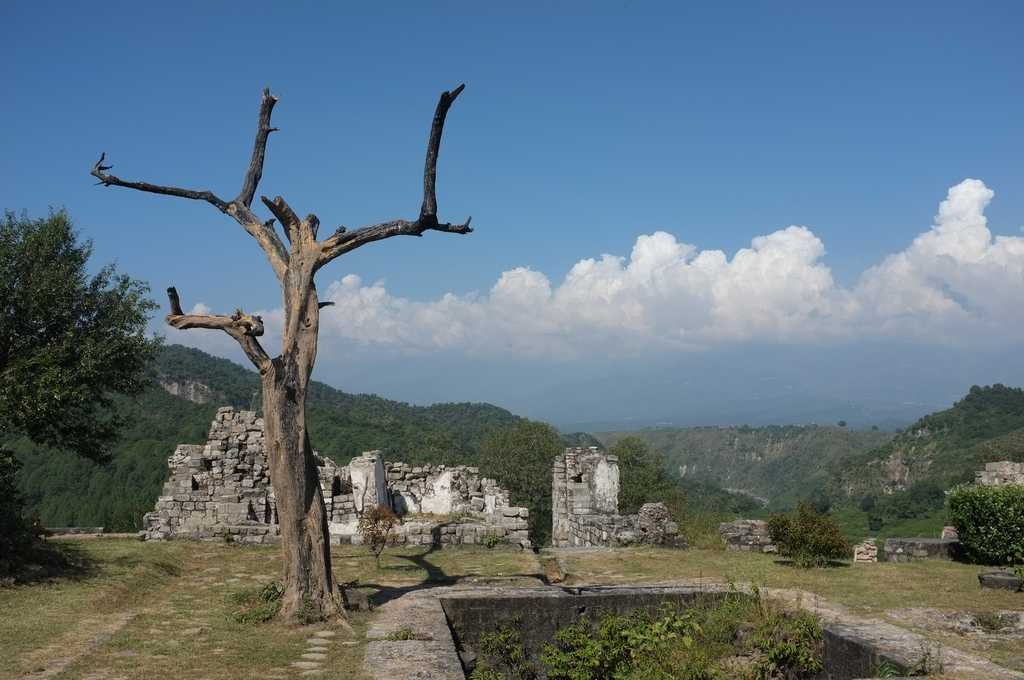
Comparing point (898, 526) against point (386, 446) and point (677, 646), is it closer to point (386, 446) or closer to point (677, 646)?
point (386, 446)

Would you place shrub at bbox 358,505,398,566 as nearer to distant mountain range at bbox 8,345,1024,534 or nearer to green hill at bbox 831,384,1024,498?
distant mountain range at bbox 8,345,1024,534

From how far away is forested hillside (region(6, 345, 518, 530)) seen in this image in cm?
4275

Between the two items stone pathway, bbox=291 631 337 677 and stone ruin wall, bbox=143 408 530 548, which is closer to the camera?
stone pathway, bbox=291 631 337 677

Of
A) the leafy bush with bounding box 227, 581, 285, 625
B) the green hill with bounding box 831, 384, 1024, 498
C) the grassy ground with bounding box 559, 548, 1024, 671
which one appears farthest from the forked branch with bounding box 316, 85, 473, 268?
the green hill with bounding box 831, 384, 1024, 498

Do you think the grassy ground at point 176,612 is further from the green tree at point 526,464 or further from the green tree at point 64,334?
the green tree at point 526,464

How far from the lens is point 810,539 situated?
48.6 feet

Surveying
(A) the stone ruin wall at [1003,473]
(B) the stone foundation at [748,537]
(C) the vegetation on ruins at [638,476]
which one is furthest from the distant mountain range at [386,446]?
(A) the stone ruin wall at [1003,473]

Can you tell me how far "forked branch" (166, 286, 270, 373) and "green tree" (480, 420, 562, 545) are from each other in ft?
140

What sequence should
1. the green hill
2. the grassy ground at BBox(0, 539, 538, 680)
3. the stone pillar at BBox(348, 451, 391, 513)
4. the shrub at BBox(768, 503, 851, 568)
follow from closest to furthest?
the grassy ground at BBox(0, 539, 538, 680) < the shrub at BBox(768, 503, 851, 568) < the stone pillar at BBox(348, 451, 391, 513) < the green hill

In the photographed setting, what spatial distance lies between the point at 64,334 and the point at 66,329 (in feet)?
1.44

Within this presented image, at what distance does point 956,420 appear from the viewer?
278 feet

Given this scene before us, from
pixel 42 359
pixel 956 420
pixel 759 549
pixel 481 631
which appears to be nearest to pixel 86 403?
pixel 42 359

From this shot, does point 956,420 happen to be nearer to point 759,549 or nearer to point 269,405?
point 759,549

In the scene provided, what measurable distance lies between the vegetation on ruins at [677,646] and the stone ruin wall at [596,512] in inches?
258
